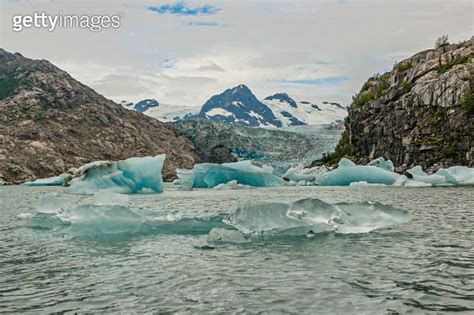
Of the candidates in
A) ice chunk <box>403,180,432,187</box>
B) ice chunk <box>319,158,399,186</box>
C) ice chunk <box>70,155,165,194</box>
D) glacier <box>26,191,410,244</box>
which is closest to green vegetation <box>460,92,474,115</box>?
ice chunk <box>319,158,399,186</box>

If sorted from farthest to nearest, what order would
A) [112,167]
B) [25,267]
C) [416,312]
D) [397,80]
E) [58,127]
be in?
[58,127], [397,80], [112,167], [25,267], [416,312]

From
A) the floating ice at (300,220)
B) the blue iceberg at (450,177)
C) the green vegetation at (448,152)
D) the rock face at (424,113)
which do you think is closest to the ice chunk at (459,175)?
the blue iceberg at (450,177)

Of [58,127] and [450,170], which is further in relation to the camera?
[58,127]

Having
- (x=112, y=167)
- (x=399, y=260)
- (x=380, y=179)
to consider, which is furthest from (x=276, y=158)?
(x=399, y=260)

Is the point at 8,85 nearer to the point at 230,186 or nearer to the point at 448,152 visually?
the point at 230,186

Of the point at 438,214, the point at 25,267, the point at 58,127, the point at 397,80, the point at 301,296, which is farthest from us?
the point at 58,127

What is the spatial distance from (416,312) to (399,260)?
3380mm

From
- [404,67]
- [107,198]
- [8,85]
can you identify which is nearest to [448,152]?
[404,67]

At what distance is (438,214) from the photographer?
18.3 meters

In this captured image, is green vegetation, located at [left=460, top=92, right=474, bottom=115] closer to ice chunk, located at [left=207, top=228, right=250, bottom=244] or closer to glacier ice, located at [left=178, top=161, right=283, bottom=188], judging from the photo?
glacier ice, located at [left=178, top=161, right=283, bottom=188]

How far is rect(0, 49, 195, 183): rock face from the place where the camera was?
3428 inches

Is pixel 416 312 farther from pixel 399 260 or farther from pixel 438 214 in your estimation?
pixel 438 214

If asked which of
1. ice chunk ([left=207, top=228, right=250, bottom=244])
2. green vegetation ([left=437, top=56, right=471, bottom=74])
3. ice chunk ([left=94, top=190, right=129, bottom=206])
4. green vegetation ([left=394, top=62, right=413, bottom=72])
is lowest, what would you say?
ice chunk ([left=207, top=228, right=250, bottom=244])

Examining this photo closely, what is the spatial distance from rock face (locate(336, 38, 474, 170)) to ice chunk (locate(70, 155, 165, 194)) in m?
39.0
